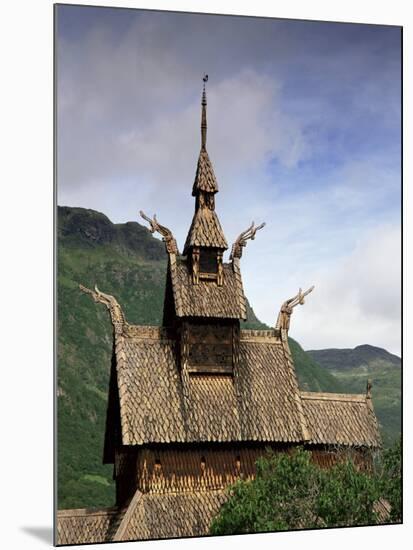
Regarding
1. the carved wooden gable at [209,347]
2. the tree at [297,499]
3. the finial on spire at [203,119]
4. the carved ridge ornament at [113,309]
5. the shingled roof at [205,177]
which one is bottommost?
the tree at [297,499]

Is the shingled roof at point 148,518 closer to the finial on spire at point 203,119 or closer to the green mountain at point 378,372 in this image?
the green mountain at point 378,372

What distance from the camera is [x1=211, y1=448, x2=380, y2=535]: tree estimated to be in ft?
74.7

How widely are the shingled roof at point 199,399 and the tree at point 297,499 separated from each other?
1.32 metres

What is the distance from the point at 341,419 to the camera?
2594 cm

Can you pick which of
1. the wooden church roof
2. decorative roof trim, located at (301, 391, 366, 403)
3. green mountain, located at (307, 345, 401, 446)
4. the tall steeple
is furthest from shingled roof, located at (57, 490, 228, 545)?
the tall steeple

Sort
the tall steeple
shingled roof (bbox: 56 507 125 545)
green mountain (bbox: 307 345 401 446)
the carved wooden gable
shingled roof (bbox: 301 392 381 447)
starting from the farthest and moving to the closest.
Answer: shingled roof (bbox: 301 392 381 447) < green mountain (bbox: 307 345 401 446) < the tall steeple < the carved wooden gable < shingled roof (bbox: 56 507 125 545)

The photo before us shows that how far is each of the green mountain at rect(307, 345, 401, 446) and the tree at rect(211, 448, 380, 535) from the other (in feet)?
6.61

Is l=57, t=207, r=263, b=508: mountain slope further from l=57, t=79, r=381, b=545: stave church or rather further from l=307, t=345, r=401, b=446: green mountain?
l=307, t=345, r=401, b=446: green mountain

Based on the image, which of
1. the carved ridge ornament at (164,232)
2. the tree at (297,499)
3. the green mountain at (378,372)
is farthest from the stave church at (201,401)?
the tree at (297,499)

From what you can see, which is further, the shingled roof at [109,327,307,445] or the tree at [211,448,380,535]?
the shingled roof at [109,327,307,445]

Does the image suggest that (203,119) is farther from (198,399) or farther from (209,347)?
(198,399)

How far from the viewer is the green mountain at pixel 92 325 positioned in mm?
23875

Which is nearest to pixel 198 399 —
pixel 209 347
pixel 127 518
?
pixel 209 347

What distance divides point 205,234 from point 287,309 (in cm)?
208
